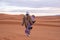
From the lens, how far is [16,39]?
8469 millimetres

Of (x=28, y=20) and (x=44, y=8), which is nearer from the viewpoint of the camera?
(x=28, y=20)

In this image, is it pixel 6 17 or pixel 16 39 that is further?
pixel 6 17

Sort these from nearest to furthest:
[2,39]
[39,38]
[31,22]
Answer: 1. [31,22]
2. [2,39]
3. [39,38]

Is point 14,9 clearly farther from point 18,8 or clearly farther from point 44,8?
point 44,8

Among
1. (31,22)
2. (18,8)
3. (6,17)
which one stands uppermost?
(31,22)

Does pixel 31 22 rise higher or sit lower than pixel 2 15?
higher

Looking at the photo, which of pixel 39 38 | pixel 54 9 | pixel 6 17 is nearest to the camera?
pixel 39 38

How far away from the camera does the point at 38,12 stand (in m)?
15.5

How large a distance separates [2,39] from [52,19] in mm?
8345

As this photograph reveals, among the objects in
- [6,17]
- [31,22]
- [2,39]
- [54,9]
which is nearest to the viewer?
[31,22]

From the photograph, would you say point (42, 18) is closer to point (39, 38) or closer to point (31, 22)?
point (39, 38)

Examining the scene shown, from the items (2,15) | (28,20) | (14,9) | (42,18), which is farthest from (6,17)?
(28,20)

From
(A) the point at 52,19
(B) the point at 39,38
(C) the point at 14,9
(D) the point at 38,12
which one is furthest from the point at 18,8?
(B) the point at 39,38

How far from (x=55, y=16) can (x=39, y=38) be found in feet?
22.6
